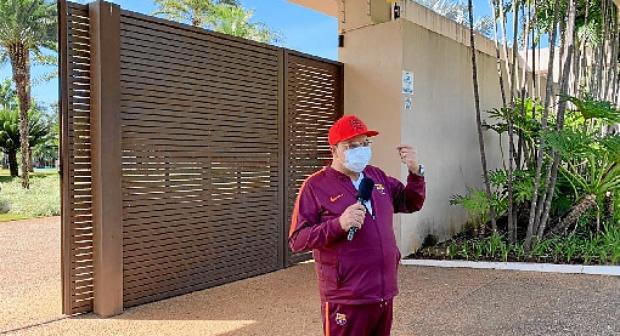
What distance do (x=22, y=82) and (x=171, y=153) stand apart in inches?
627

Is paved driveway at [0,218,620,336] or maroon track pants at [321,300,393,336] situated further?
paved driveway at [0,218,620,336]

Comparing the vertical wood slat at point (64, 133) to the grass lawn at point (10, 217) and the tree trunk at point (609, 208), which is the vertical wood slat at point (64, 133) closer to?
the tree trunk at point (609, 208)

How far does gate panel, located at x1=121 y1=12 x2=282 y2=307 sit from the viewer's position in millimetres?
4754

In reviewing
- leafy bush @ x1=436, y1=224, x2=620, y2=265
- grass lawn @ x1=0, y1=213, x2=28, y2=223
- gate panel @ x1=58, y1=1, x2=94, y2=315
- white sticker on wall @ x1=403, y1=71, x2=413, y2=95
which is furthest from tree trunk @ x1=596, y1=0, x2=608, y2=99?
grass lawn @ x1=0, y1=213, x2=28, y2=223

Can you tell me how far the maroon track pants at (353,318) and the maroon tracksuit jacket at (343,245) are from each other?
0.03 meters

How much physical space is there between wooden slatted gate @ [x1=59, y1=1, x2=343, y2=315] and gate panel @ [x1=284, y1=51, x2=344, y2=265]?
2 centimetres

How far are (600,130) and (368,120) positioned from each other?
12.4 ft

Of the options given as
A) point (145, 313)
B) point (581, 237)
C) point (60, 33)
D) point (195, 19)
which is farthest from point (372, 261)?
point (195, 19)

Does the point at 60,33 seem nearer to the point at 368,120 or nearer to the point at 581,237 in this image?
the point at 368,120

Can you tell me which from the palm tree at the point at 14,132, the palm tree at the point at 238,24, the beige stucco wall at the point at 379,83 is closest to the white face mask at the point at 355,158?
the beige stucco wall at the point at 379,83

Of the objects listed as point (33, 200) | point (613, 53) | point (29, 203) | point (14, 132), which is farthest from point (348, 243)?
point (14, 132)

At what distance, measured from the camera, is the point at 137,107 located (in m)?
4.76

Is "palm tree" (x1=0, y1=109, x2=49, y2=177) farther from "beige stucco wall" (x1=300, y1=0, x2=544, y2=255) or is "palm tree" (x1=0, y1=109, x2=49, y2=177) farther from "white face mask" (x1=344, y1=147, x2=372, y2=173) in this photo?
"white face mask" (x1=344, y1=147, x2=372, y2=173)

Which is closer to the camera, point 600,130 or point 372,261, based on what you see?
point 372,261
